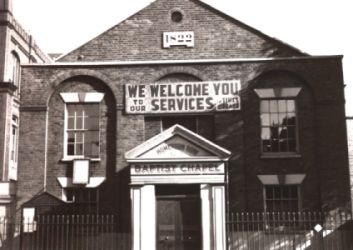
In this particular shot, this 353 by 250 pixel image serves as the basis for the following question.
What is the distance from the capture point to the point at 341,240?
742 inches

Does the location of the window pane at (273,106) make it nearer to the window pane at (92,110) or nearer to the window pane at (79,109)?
the window pane at (92,110)

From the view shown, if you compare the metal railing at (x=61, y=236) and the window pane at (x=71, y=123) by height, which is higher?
the window pane at (x=71, y=123)

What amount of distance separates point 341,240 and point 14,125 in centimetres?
2122

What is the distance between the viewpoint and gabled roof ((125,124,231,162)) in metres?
18.3

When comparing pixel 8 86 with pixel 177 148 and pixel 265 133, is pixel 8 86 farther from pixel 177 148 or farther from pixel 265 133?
pixel 265 133

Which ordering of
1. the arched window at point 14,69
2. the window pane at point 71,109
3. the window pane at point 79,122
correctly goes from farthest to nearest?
the arched window at point 14,69, the window pane at point 71,109, the window pane at point 79,122

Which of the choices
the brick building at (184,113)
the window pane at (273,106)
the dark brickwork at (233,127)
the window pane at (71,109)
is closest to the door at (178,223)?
the brick building at (184,113)

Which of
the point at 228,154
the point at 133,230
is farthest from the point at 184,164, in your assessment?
the point at 133,230

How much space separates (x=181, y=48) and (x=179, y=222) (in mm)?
6794

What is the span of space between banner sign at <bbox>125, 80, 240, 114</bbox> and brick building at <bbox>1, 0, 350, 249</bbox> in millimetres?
37

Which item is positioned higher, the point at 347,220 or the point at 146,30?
the point at 146,30

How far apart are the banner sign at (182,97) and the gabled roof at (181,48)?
1.25 m

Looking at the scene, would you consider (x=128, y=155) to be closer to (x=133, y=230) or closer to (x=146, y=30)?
(x=133, y=230)

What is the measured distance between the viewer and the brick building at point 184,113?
65.2ft
